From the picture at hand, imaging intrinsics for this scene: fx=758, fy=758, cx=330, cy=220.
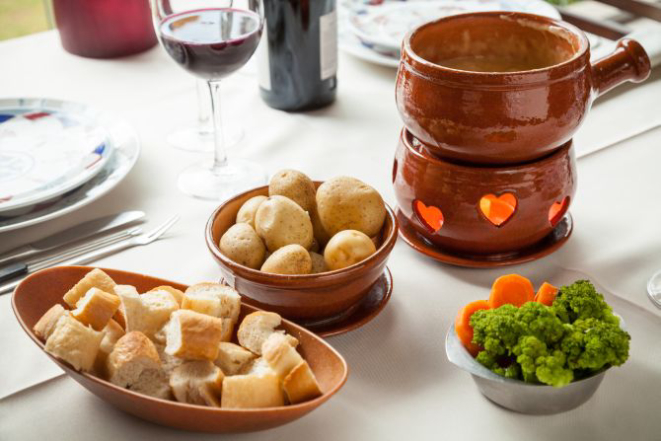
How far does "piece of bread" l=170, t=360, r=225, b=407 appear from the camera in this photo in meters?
0.59

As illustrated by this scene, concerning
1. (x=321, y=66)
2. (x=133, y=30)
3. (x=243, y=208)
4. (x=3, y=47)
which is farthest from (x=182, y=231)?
(x=3, y=47)

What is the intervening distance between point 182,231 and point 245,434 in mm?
378

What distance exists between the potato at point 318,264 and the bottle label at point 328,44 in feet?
1.68

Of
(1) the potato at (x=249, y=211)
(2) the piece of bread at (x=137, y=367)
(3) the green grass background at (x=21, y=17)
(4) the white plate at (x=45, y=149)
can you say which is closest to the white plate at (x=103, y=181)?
(4) the white plate at (x=45, y=149)

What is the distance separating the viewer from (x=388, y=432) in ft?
2.13

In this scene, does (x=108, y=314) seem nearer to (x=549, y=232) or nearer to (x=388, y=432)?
(x=388, y=432)

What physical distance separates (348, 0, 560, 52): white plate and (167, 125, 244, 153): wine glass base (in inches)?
12.6

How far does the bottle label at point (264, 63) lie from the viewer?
1.17 metres

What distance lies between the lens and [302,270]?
0.72 metres

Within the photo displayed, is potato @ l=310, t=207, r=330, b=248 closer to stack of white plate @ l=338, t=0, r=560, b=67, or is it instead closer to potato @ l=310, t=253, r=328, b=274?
potato @ l=310, t=253, r=328, b=274

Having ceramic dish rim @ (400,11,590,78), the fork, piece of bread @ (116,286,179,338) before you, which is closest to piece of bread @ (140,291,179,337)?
piece of bread @ (116,286,179,338)

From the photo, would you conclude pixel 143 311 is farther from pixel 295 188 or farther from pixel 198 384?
pixel 295 188

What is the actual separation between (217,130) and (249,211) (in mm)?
286

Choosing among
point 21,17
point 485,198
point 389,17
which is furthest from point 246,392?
point 21,17
